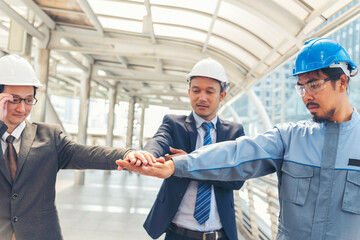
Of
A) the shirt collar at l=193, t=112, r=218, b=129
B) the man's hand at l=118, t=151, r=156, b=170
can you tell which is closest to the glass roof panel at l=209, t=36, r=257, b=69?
the shirt collar at l=193, t=112, r=218, b=129

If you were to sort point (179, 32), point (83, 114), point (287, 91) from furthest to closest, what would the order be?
1. point (287, 91)
2. point (83, 114)
3. point (179, 32)

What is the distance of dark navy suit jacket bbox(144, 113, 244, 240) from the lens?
1.96 m

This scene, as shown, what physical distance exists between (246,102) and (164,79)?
7615mm

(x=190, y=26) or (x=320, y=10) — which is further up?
(x=190, y=26)

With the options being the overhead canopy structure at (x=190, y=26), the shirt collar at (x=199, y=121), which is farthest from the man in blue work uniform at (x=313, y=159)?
the overhead canopy structure at (x=190, y=26)

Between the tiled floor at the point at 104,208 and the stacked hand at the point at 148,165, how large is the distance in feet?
12.7

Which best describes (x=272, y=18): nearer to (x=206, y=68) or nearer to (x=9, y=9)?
(x=206, y=68)

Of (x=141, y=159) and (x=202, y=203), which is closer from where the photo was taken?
(x=141, y=159)

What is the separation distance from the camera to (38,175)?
1.94 m

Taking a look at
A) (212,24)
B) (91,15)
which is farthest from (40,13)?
(212,24)

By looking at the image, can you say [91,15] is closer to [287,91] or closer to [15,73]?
[15,73]

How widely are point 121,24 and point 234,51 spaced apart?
2.57 m

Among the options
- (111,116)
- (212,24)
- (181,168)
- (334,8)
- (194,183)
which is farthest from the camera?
(111,116)

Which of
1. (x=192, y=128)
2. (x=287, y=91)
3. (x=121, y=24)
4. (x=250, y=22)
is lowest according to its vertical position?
(x=192, y=128)
